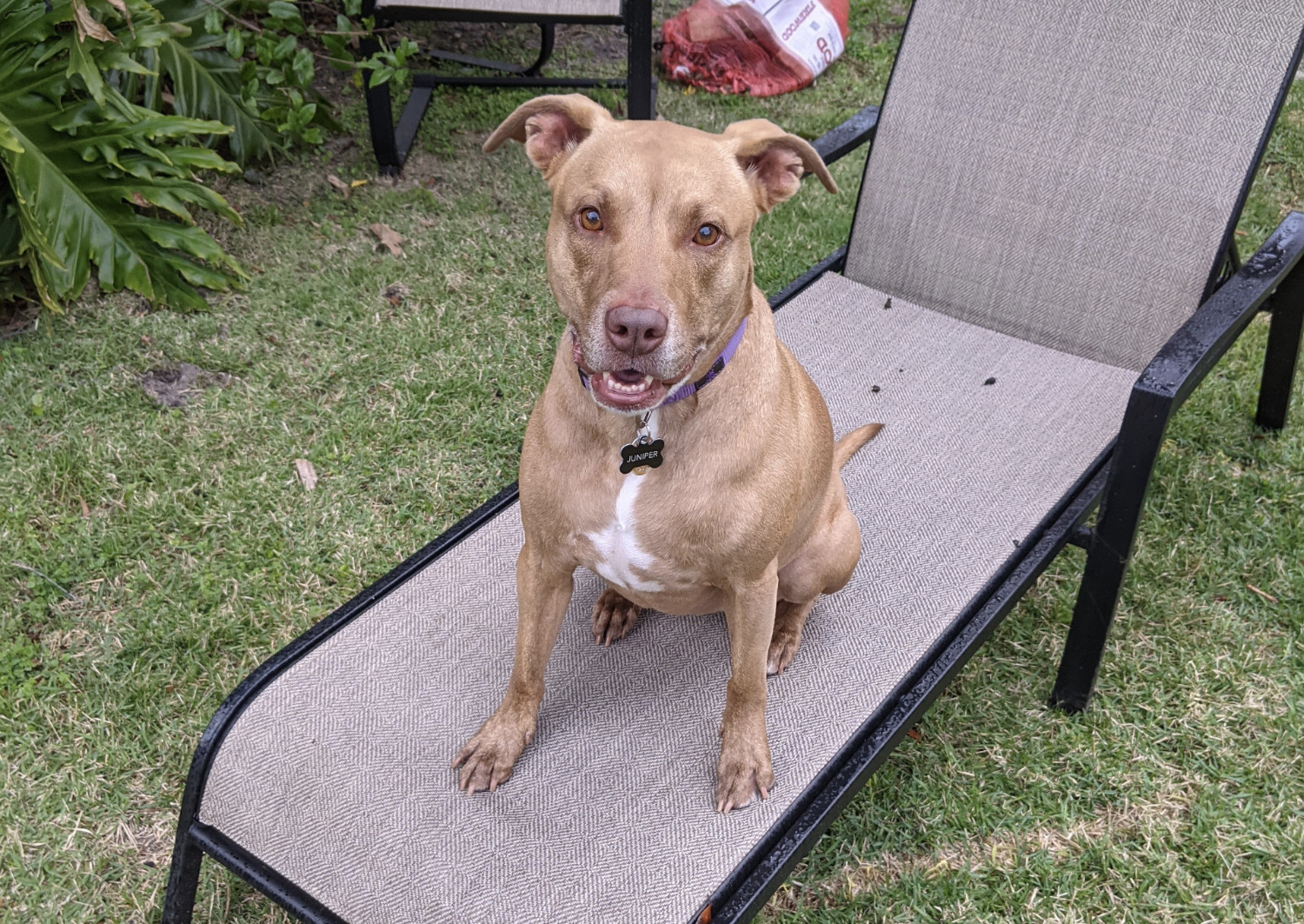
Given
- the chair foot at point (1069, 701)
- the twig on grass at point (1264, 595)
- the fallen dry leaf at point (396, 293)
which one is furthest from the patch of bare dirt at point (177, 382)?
the twig on grass at point (1264, 595)

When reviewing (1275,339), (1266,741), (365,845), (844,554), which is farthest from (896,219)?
(365,845)

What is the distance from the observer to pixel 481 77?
6.04m

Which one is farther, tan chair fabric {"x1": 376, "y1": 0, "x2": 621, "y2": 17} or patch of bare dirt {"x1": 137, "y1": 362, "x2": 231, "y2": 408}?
tan chair fabric {"x1": 376, "y1": 0, "x2": 621, "y2": 17}

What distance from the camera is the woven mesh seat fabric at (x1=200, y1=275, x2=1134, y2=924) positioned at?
2168 millimetres

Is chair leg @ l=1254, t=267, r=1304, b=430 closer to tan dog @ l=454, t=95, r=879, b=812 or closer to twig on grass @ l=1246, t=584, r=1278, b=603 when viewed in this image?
twig on grass @ l=1246, t=584, r=1278, b=603

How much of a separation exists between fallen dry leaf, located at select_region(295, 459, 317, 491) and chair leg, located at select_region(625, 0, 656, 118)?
87.7 inches

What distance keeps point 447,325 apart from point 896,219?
1914 millimetres

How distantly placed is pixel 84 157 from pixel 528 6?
1965 mm

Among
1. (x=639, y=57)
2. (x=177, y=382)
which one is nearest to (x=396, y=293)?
(x=177, y=382)

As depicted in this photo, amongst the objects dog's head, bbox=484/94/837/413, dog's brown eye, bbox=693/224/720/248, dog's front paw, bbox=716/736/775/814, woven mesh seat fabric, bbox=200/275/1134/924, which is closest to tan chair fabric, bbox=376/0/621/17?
woven mesh seat fabric, bbox=200/275/1134/924

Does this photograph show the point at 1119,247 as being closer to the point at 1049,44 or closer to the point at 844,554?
the point at 1049,44

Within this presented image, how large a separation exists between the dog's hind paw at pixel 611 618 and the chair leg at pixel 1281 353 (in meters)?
2.41

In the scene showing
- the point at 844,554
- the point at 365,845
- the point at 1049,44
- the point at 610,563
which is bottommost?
the point at 365,845

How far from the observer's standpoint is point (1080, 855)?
2697mm
